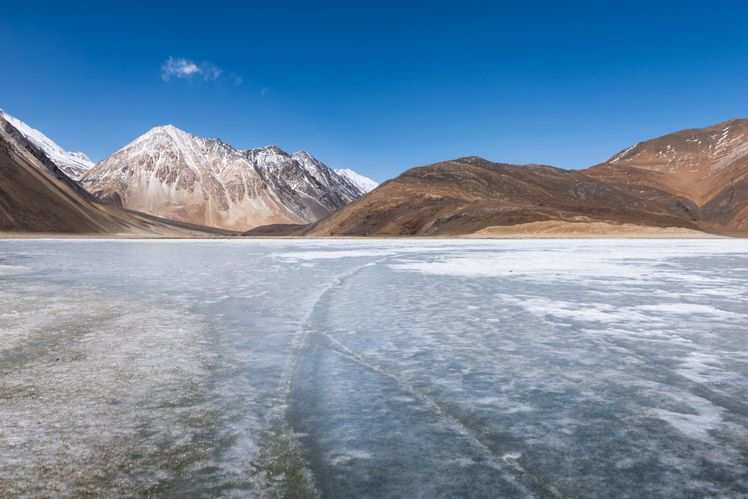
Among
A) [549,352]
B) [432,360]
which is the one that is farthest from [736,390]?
[432,360]

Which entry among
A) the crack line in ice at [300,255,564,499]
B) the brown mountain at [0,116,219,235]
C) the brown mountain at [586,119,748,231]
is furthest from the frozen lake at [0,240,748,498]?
the brown mountain at [586,119,748,231]

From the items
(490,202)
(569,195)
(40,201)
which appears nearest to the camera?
(490,202)

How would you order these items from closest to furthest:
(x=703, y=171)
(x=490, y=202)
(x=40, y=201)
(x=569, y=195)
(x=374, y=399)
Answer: (x=374, y=399) < (x=490, y=202) < (x=40, y=201) < (x=569, y=195) < (x=703, y=171)

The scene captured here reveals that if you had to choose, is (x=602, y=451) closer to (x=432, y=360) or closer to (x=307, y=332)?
(x=432, y=360)

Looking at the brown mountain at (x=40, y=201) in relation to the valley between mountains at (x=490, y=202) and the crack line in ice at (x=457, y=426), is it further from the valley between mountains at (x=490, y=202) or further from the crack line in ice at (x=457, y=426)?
the crack line in ice at (x=457, y=426)

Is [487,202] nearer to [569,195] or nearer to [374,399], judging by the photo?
[569,195]

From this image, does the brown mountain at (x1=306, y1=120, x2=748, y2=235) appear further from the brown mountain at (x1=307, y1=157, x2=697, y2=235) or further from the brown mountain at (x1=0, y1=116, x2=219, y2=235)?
the brown mountain at (x1=0, y1=116, x2=219, y2=235)

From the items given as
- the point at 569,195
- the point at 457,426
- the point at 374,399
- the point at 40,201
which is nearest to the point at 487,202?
the point at 569,195
